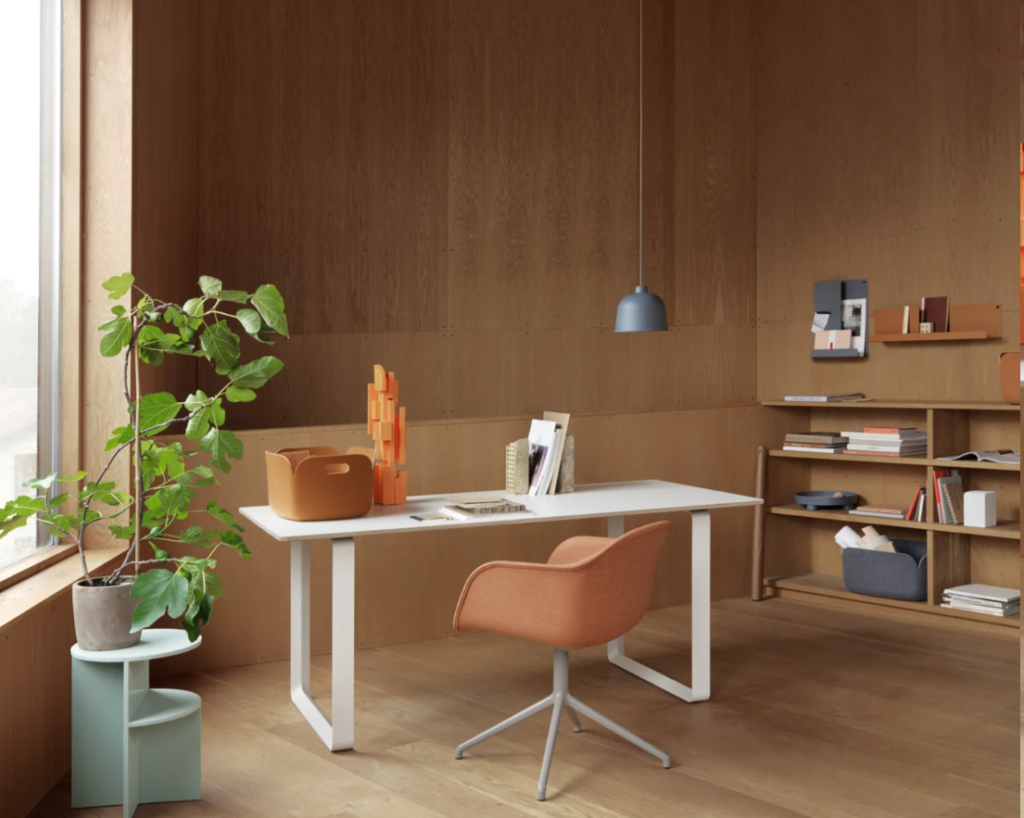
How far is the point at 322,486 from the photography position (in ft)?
12.4

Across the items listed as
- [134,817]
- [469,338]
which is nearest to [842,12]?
[469,338]

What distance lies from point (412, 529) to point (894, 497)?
11.1ft

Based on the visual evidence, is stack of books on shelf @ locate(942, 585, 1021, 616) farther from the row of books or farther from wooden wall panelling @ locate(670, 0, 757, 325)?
wooden wall panelling @ locate(670, 0, 757, 325)

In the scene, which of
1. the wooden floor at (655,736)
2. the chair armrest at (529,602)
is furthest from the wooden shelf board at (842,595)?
the chair armrest at (529,602)

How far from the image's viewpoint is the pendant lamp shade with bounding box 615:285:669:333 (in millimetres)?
Result: 4672

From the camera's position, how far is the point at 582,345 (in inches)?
241

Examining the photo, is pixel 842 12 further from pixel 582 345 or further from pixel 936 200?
pixel 582 345

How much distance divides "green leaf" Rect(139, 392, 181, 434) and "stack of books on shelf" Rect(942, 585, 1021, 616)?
4.03 meters

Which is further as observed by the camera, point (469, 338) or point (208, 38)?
point (469, 338)

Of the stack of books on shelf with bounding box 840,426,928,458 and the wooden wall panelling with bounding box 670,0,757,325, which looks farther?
the wooden wall panelling with bounding box 670,0,757,325

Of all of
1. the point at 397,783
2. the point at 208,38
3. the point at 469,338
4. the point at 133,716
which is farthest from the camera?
the point at 469,338

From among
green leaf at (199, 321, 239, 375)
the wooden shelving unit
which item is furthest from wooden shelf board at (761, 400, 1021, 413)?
green leaf at (199, 321, 239, 375)

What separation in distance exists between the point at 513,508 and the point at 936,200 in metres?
3.27

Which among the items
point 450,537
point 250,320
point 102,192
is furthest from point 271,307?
point 450,537
